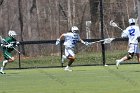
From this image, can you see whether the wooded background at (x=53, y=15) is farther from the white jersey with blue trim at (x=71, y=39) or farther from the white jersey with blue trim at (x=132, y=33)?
the white jersey with blue trim at (x=132, y=33)

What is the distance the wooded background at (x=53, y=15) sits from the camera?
40875 millimetres

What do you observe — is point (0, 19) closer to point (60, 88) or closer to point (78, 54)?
point (78, 54)

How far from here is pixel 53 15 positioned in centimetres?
4300

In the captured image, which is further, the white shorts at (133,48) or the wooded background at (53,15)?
the wooded background at (53,15)

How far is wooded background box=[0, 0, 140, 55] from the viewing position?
40.9m

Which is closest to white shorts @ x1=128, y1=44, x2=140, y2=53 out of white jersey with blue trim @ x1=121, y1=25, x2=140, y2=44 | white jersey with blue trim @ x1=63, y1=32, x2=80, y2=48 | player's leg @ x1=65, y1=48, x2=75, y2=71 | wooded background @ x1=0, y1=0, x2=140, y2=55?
white jersey with blue trim @ x1=121, y1=25, x2=140, y2=44

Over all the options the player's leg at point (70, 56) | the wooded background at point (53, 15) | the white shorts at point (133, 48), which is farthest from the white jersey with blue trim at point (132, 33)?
the wooded background at point (53, 15)

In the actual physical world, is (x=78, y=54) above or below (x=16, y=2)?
below

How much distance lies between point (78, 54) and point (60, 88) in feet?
44.6

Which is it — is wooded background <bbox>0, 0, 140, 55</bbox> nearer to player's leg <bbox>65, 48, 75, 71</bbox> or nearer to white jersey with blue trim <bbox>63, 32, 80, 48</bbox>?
white jersey with blue trim <bbox>63, 32, 80, 48</bbox>

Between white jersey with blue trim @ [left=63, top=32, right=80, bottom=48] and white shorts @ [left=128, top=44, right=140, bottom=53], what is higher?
white jersey with blue trim @ [left=63, top=32, right=80, bottom=48]

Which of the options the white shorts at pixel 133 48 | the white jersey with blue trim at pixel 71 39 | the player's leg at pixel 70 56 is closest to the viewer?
the white shorts at pixel 133 48

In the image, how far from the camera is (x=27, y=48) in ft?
102

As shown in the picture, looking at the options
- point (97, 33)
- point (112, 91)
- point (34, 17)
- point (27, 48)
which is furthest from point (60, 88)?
point (34, 17)
